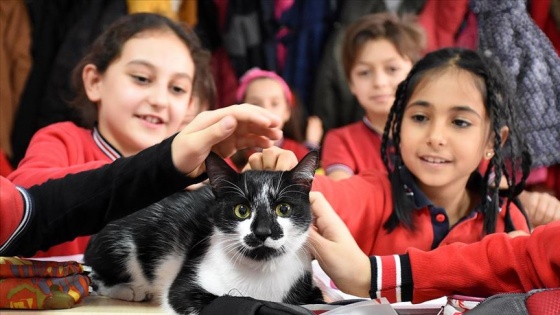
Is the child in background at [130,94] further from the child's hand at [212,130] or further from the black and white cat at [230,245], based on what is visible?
the child's hand at [212,130]

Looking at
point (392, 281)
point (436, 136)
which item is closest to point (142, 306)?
point (392, 281)

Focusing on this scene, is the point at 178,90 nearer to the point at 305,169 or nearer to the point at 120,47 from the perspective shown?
the point at 120,47

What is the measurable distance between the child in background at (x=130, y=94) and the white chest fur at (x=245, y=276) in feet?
2.00

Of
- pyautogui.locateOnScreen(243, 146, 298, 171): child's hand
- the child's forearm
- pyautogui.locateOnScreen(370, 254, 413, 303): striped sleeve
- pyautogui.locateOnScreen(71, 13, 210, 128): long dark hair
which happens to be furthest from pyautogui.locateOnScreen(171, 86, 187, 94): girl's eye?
pyautogui.locateOnScreen(370, 254, 413, 303): striped sleeve

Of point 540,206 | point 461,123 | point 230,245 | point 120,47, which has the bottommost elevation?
point 540,206

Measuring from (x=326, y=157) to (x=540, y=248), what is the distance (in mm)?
1116

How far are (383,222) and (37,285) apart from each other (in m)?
0.67

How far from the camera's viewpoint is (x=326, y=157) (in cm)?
195

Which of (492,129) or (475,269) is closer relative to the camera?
(475,269)

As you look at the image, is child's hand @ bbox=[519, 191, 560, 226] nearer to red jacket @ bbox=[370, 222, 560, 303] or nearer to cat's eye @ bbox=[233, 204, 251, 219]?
red jacket @ bbox=[370, 222, 560, 303]

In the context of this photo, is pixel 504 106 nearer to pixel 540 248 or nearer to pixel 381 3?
pixel 540 248

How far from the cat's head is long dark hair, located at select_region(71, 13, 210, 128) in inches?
30.2

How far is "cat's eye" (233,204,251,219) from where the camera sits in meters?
0.85

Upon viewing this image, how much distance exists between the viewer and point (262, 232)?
2.68ft
